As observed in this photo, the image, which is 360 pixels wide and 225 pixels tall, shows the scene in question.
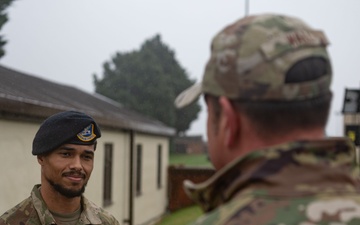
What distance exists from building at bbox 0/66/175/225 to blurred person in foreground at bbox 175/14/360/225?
592 cm

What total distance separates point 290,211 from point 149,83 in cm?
4670

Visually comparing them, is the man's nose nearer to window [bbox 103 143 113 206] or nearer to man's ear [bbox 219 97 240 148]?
man's ear [bbox 219 97 240 148]

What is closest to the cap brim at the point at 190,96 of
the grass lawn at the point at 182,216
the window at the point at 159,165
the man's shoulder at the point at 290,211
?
the man's shoulder at the point at 290,211

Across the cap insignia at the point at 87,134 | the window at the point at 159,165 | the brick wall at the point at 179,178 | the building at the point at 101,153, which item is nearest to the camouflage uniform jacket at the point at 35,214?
the cap insignia at the point at 87,134

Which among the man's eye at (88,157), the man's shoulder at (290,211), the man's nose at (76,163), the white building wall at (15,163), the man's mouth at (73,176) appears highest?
the man's shoulder at (290,211)

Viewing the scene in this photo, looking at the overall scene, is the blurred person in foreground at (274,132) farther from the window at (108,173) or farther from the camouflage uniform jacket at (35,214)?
the window at (108,173)

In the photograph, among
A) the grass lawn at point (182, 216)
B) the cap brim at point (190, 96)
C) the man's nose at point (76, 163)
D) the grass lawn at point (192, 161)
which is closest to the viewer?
the cap brim at point (190, 96)

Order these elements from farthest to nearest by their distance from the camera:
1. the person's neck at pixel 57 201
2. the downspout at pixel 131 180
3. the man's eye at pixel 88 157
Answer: the downspout at pixel 131 180
the man's eye at pixel 88 157
the person's neck at pixel 57 201

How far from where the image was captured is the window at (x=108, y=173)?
13.0m

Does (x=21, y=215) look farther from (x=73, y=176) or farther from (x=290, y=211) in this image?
(x=290, y=211)

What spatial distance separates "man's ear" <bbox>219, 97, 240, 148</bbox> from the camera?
4.44 feet

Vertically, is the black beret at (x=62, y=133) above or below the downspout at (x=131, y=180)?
above

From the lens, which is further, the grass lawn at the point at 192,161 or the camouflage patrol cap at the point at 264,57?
the grass lawn at the point at 192,161

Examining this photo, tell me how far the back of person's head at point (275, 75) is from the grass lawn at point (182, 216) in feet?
51.7
